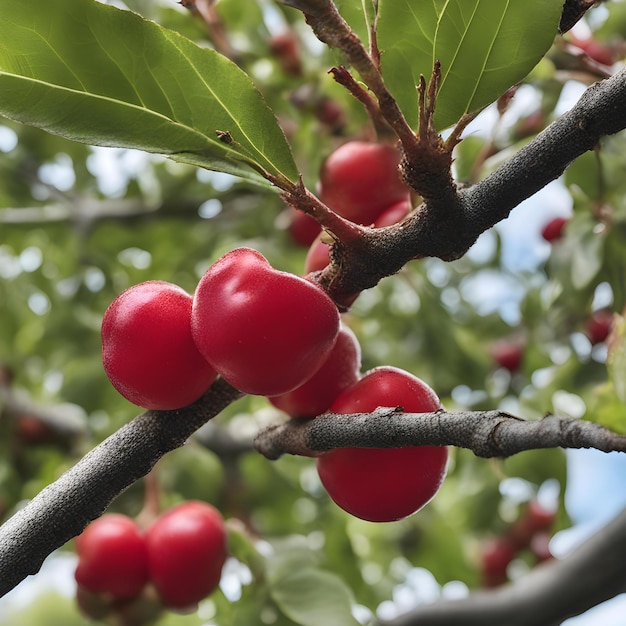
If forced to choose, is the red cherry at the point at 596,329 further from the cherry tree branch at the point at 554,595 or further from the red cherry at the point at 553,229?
the cherry tree branch at the point at 554,595

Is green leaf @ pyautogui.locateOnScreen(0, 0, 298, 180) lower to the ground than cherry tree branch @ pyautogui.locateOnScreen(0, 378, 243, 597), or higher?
higher

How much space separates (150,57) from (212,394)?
243 mm

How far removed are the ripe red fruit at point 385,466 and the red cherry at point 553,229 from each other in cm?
95

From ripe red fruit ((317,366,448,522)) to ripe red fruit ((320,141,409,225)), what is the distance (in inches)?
7.9

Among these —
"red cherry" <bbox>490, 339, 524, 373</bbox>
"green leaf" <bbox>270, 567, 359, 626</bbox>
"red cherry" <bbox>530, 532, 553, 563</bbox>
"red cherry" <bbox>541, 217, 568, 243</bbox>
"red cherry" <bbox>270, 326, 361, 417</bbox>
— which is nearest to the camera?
"red cherry" <bbox>270, 326, 361, 417</bbox>

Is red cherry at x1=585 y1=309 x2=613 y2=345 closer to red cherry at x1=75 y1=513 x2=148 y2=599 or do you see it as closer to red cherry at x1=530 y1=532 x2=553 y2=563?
red cherry at x1=530 y1=532 x2=553 y2=563

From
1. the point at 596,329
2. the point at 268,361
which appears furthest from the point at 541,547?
the point at 268,361

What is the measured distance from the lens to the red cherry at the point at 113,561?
38.9 inches

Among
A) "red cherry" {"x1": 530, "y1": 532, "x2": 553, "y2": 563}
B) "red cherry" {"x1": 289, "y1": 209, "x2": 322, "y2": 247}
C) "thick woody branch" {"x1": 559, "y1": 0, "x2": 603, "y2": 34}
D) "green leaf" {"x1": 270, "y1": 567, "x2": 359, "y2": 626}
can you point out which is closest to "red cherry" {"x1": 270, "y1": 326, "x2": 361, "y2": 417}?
"thick woody branch" {"x1": 559, "y1": 0, "x2": 603, "y2": 34}

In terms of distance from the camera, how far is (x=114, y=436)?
0.54m

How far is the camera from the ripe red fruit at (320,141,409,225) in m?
0.71

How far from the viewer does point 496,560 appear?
2.14m

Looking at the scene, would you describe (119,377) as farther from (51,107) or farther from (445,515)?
(445,515)

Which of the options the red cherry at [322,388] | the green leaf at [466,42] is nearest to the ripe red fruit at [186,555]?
the red cherry at [322,388]
